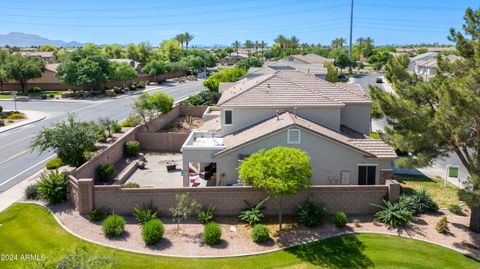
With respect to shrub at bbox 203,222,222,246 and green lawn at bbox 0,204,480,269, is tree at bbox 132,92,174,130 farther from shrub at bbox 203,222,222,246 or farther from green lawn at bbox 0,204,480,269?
shrub at bbox 203,222,222,246

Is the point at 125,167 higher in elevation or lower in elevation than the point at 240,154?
lower

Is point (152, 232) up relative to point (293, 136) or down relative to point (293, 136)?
down

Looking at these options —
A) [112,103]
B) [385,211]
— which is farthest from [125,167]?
[112,103]

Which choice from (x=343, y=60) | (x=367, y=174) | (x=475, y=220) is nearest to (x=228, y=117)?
(x=367, y=174)

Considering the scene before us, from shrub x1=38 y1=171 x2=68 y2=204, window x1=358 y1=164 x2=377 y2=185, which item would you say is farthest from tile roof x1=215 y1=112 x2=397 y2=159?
shrub x1=38 y1=171 x2=68 y2=204

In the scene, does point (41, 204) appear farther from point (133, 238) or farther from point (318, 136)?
point (318, 136)

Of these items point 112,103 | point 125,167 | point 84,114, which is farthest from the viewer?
point 112,103

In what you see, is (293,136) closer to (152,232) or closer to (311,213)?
(311,213)
